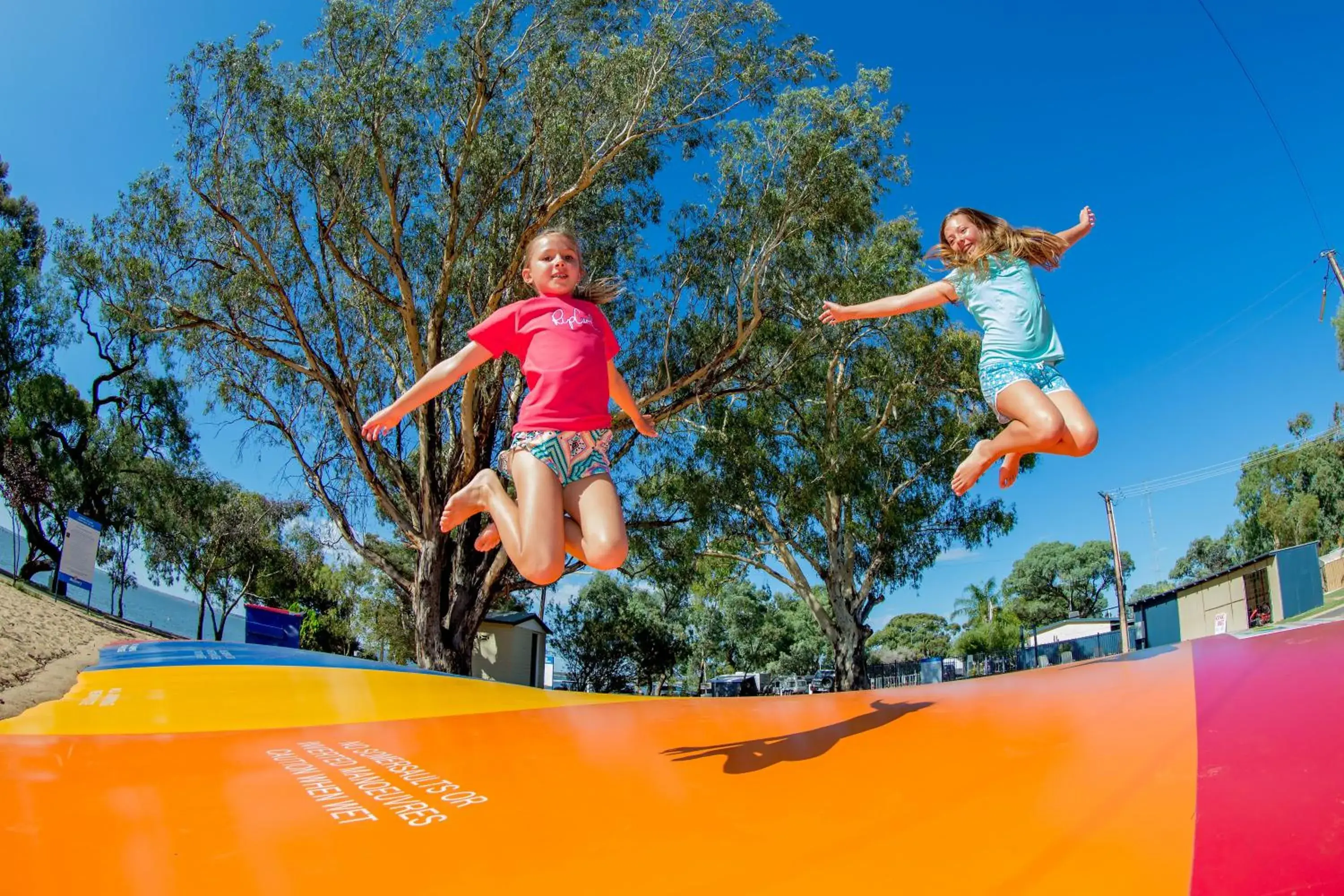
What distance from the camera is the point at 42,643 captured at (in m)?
6.69

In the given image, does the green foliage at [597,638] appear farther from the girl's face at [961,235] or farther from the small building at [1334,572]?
the girl's face at [961,235]

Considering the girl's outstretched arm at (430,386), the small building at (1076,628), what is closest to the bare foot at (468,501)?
the girl's outstretched arm at (430,386)

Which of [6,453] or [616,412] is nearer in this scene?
[616,412]

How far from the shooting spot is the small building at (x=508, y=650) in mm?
22188

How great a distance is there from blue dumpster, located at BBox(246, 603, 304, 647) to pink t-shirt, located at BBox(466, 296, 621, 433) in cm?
1066

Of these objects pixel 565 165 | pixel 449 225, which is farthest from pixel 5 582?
pixel 565 165

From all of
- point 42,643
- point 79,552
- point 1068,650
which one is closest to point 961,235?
point 42,643

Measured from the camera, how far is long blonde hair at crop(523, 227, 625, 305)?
291 cm

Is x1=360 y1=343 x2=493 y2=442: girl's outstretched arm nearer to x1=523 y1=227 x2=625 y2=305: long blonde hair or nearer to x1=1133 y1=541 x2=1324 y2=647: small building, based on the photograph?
x1=523 y1=227 x2=625 y2=305: long blonde hair

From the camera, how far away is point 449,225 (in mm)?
10906

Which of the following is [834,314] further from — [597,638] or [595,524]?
[597,638]

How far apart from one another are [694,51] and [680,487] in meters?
6.45

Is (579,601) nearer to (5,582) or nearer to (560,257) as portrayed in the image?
(5,582)

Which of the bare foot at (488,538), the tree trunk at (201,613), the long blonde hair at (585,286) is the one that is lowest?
the tree trunk at (201,613)
